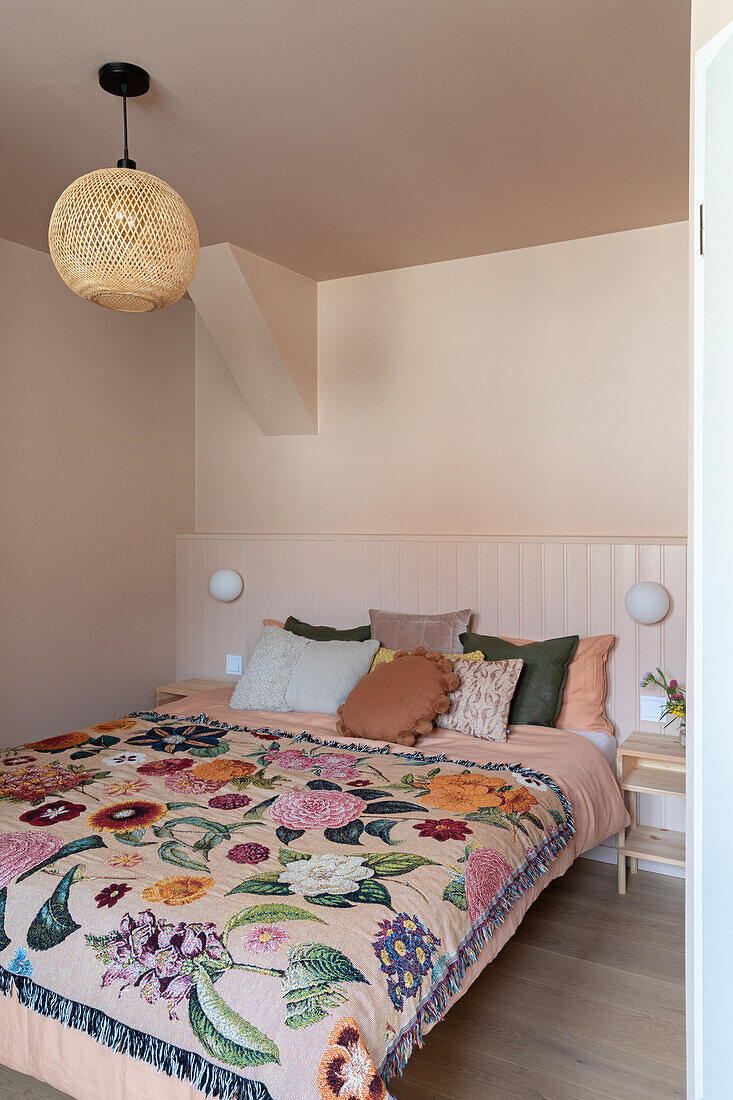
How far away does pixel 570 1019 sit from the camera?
2.27 meters

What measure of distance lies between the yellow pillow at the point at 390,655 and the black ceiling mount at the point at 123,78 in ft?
7.40

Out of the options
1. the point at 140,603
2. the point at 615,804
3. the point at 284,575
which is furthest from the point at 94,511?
the point at 615,804

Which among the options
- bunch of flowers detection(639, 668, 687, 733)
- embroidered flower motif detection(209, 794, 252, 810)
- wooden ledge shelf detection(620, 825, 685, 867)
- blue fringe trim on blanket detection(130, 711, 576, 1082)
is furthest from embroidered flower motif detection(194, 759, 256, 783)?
bunch of flowers detection(639, 668, 687, 733)

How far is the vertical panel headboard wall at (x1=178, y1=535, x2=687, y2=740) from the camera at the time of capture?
131 inches

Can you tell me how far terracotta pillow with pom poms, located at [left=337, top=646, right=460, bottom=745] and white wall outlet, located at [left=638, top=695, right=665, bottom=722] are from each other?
31.6 inches

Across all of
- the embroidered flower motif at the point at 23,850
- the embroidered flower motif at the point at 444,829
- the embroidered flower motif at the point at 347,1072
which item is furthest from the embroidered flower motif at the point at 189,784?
the embroidered flower motif at the point at 347,1072

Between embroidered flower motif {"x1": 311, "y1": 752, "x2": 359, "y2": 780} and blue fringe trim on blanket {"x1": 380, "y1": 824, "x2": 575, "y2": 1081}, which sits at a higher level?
embroidered flower motif {"x1": 311, "y1": 752, "x2": 359, "y2": 780}

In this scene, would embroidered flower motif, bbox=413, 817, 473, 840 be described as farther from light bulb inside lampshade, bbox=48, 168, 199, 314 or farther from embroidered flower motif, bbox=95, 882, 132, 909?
light bulb inside lampshade, bbox=48, 168, 199, 314

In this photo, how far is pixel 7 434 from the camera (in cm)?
359

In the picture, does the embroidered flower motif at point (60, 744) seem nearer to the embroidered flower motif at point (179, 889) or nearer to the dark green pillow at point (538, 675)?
the embroidered flower motif at point (179, 889)

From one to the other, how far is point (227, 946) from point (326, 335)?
327 centimetres

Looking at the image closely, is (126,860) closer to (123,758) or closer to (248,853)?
(248,853)

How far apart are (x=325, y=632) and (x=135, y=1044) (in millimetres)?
2441

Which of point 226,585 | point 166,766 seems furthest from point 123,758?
point 226,585
